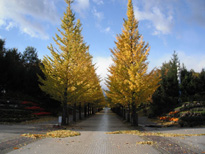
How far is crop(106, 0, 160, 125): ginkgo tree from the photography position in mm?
13969

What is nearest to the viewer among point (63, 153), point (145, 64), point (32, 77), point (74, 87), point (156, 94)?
point (63, 153)

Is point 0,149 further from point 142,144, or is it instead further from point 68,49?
point 68,49

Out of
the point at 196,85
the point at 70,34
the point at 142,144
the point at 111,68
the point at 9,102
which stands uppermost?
the point at 70,34

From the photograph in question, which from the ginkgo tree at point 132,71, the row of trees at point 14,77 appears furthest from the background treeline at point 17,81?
the ginkgo tree at point 132,71

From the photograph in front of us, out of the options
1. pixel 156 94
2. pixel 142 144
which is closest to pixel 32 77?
pixel 156 94

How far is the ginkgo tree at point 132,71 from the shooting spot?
1397 cm

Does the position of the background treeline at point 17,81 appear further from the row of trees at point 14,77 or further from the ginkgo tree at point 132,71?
the ginkgo tree at point 132,71

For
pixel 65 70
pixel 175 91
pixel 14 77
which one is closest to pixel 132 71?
pixel 65 70

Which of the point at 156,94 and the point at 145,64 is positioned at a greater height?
the point at 145,64

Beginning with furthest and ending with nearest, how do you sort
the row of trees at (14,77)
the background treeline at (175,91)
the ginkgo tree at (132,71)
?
the row of trees at (14,77) → the background treeline at (175,91) → the ginkgo tree at (132,71)

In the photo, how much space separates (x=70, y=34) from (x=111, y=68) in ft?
16.0

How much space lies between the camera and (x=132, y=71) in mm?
13938

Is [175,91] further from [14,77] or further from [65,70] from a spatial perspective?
[14,77]

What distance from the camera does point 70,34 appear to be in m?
16.7
